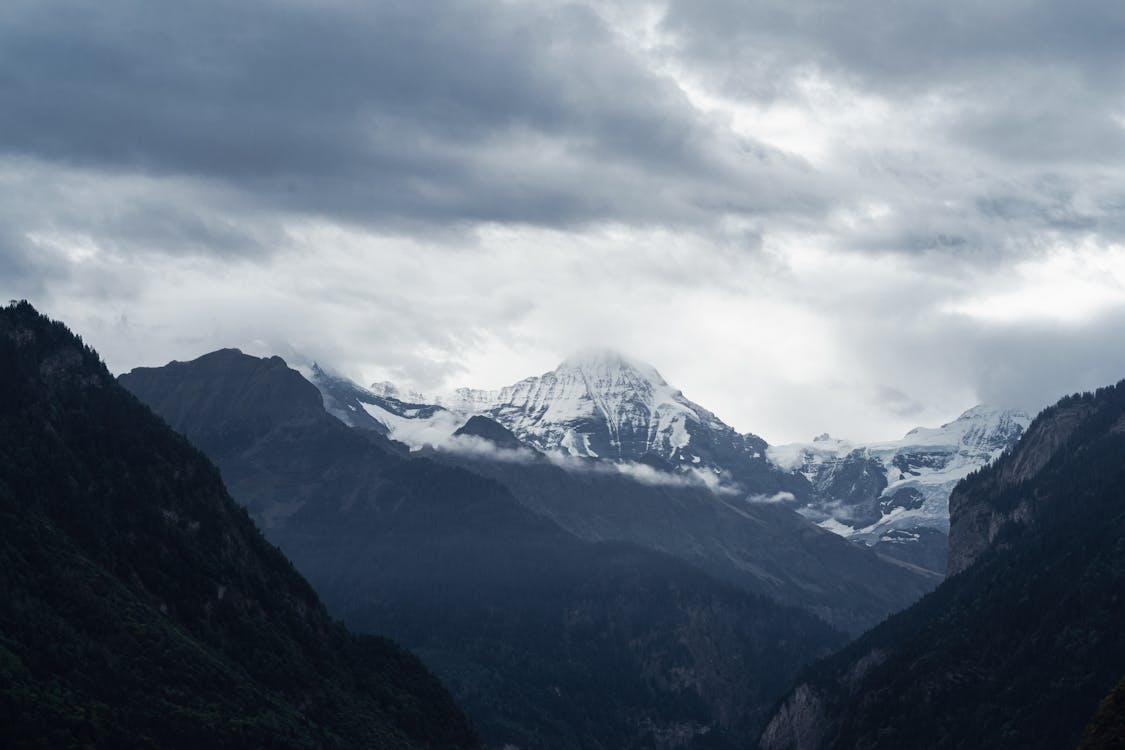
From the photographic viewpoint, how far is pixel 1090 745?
174375 mm

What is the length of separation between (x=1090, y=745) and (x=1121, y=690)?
26.5ft

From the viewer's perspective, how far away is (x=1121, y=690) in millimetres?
179125
